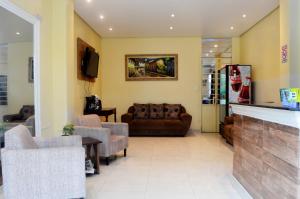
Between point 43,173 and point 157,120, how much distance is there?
5.25 m

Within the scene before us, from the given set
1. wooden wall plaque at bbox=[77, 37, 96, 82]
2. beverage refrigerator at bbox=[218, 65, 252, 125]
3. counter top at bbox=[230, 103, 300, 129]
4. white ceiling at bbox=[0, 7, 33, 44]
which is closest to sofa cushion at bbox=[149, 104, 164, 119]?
beverage refrigerator at bbox=[218, 65, 252, 125]

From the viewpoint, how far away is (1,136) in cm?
365

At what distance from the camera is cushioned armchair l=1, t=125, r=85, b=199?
2605 mm

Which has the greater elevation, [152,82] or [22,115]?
[152,82]

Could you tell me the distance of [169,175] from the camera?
4.06m

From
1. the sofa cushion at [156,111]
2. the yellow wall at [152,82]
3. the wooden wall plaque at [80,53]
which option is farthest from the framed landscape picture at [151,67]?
the wooden wall plaque at [80,53]

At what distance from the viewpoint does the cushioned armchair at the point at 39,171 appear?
2605mm

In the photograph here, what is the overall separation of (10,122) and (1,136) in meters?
0.25

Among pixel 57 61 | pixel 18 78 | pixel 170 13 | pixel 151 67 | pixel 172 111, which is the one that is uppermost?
pixel 170 13

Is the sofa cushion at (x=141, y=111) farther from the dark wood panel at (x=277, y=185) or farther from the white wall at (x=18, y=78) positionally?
the dark wood panel at (x=277, y=185)

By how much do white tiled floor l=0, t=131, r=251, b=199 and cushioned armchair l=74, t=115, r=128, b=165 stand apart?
0.26 meters

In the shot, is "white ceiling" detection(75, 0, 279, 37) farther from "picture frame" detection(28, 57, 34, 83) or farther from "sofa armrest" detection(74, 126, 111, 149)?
"sofa armrest" detection(74, 126, 111, 149)

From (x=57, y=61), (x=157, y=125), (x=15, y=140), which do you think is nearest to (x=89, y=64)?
(x=57, y=61)

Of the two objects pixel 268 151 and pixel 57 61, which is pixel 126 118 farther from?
pixel 268 151
